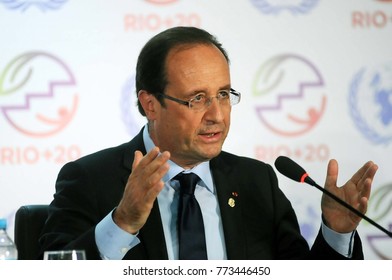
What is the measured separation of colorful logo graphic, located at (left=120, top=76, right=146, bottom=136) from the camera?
3404mm

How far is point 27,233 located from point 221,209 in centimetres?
68

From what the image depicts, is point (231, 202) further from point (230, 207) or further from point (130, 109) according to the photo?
point (130, 109)

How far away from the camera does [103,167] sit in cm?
278

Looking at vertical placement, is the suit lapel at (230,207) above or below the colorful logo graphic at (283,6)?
below

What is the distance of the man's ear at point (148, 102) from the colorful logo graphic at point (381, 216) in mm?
1218

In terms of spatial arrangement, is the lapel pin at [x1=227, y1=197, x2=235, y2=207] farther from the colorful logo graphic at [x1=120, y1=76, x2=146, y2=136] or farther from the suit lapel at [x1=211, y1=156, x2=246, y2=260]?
the colorful logo graphic at [x1=120, y1=76, x2=146, y2=136]

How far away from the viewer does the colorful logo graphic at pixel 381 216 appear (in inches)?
139

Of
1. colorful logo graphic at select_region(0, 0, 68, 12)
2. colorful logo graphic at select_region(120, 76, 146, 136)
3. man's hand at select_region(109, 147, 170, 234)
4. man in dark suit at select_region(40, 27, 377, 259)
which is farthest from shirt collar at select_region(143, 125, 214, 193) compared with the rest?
colorful logo graphic at select_region(0, 0, 68, 12)

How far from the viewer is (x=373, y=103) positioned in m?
3.55

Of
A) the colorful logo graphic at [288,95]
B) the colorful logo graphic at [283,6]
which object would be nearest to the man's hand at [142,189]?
the colorful logo graphic at [288,95]

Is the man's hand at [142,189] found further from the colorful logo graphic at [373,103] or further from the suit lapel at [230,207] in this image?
the colorful logo graphic at [373,103]

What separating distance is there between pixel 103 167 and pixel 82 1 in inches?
37.6

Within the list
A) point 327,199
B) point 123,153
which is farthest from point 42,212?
point 327,199

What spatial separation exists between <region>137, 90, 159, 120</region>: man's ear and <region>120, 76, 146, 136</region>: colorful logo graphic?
0.52 m
